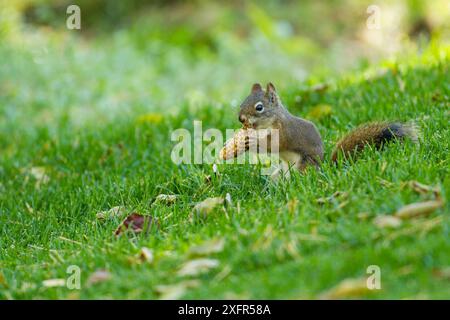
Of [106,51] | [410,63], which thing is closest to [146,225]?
[410,63]

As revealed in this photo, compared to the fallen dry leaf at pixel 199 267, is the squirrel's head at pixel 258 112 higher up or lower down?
higher up

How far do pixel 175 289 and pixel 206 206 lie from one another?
2.54 ft

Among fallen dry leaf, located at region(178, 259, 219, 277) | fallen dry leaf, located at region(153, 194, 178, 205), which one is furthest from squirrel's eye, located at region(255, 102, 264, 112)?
fallen dry leaf, located at region(178, 259, 219, 277)

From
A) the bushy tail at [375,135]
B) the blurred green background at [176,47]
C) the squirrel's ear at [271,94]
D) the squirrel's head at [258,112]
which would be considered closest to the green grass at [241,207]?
the bushy tail at [375,135]

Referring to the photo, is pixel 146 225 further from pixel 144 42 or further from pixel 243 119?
pixel 144 42

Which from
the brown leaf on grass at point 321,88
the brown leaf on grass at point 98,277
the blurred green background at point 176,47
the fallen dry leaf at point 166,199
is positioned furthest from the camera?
the blurred green background at point 176,47

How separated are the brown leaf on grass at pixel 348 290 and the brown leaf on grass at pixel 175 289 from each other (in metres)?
0.50

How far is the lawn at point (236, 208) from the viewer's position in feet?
8.13

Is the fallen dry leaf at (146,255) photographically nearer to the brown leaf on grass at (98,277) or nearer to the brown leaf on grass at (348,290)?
the brown leaf on grass at (98,277)

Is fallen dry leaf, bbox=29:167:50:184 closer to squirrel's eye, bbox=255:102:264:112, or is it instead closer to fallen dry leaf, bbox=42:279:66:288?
squirrel's eye, bbox=255:102:264:112

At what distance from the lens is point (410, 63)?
540 cm

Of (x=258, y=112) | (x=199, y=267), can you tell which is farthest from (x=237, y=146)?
(x=199, y=267)

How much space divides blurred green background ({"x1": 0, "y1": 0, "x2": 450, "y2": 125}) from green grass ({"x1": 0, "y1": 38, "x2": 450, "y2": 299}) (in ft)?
4.57

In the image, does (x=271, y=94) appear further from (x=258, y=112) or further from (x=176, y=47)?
(x=176, y=47)
